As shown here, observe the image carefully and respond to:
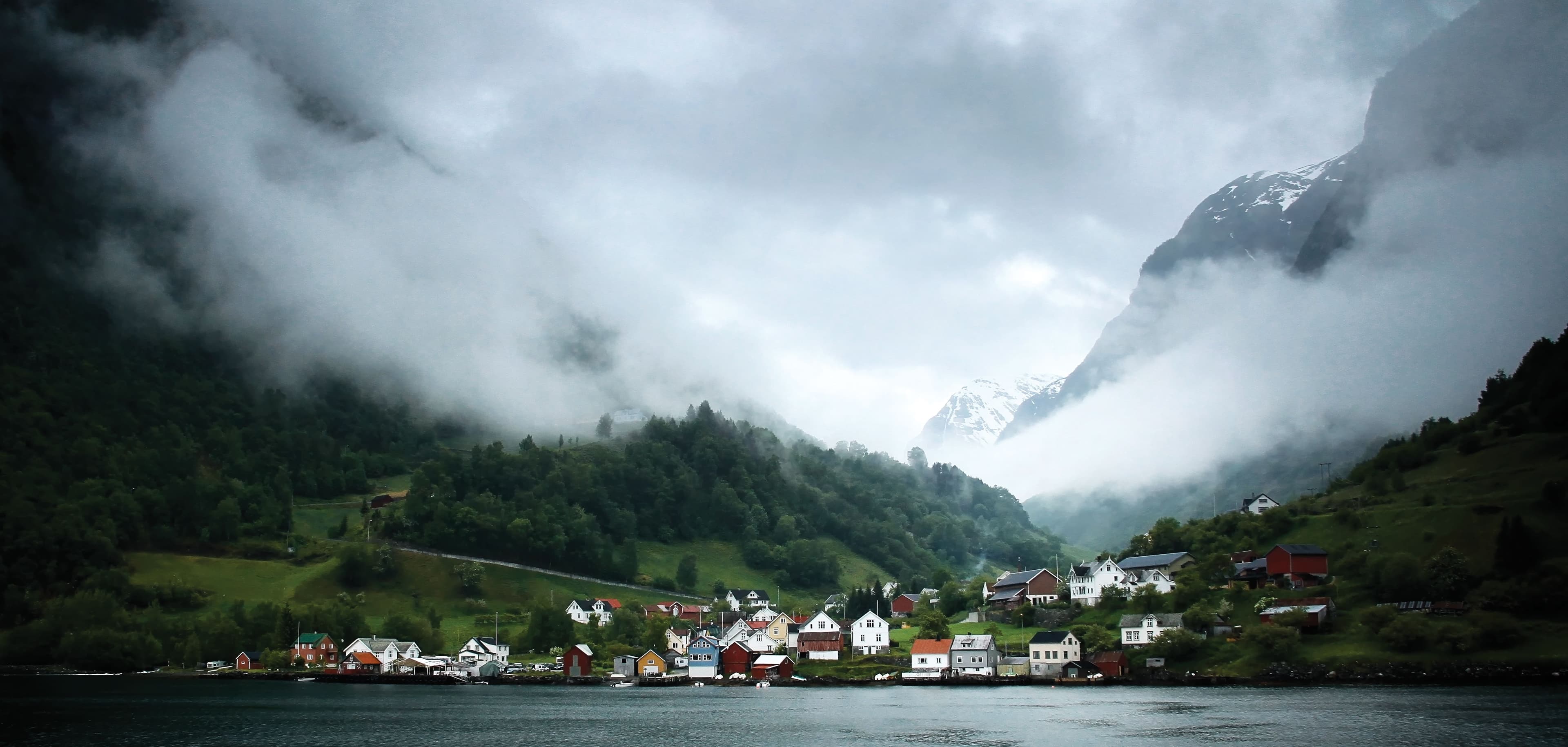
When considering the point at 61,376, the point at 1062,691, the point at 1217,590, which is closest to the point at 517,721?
the point at 1062,691

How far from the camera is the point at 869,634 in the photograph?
11550cm

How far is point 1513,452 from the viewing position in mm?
115312

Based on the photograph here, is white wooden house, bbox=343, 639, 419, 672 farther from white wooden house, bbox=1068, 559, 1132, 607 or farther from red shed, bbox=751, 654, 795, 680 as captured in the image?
white wooden house, bbox=1068, 559, 1132, 607

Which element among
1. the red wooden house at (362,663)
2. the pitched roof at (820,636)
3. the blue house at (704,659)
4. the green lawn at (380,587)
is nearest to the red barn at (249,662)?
the red wooden house at (362,663)

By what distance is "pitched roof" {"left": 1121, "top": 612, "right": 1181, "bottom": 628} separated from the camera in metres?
97.3

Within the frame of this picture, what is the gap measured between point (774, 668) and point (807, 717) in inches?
1578

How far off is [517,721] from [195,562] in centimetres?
9625

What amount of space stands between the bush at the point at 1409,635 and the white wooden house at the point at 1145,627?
16.7 metres

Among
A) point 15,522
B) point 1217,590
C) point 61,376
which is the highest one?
point 61,376

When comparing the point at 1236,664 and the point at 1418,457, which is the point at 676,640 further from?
the point at 1418,457

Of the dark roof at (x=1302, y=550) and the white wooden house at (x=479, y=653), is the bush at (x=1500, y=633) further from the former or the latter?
the white wooden house at (x=479, y=653)

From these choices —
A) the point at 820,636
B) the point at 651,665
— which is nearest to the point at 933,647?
the point at 820,636

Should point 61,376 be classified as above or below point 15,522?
above

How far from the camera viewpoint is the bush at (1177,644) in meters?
92.6
